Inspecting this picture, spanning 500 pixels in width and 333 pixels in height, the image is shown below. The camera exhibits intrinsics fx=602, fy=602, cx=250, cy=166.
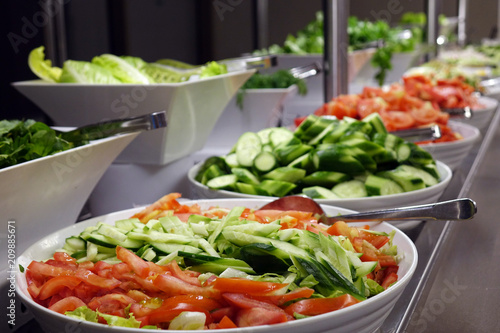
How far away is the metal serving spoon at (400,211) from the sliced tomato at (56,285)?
38 centimetres

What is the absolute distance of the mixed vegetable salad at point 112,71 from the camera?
125cm

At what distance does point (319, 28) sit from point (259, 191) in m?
2.48

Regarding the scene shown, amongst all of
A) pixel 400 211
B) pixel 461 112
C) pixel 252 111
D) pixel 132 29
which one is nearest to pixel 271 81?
pixel 252 111

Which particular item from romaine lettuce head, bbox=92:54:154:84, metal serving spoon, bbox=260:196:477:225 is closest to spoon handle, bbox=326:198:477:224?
metal serving spoon, bbox=260:196:477:225

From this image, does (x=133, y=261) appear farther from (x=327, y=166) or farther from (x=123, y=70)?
(x=123, y=70)

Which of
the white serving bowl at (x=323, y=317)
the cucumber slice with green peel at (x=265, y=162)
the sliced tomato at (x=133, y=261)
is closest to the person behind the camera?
the white serving bowl at (x=323, y=317)

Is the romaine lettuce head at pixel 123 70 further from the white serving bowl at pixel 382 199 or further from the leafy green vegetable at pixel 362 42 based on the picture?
the leafy green vegetable at pixel 362 42

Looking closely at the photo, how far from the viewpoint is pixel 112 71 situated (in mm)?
1324

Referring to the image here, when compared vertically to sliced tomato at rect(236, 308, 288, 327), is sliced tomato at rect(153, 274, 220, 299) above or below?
above

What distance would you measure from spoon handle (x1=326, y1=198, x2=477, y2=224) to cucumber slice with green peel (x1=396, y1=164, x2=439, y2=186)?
28 cm

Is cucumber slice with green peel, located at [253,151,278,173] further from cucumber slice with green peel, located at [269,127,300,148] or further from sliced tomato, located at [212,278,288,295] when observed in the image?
sliced tomato, located at [212,278,288,295]

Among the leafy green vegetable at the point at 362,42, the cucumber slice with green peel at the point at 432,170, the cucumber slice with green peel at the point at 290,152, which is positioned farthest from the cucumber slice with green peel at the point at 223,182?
the leafy green vegetable at the point at 362,42

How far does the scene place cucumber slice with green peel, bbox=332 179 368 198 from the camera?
1.10 m

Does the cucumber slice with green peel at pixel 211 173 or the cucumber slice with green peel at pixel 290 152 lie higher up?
the cucumber slice with green peel at pixel 290 152
